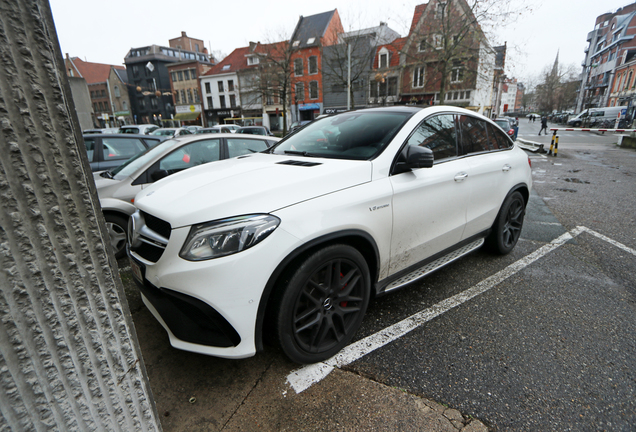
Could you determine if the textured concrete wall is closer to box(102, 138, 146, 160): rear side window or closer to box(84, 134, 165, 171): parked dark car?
box(84, 134, 165, 171): parked dark car

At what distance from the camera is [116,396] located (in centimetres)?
109

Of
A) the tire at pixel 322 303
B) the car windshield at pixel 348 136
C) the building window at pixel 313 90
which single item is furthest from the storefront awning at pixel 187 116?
the tire at pixel 322 303

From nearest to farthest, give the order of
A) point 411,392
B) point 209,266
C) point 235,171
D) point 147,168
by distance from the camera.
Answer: point 209,266 → point 411,392 → point 235,171 → point 147,168

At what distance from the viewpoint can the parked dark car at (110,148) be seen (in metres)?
5.48

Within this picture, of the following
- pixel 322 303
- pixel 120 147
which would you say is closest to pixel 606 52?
pixel 120 147

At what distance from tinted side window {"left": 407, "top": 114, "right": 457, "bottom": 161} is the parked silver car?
3.00 meters

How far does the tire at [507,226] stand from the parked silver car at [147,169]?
3.64 m

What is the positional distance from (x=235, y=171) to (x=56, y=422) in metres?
1.77

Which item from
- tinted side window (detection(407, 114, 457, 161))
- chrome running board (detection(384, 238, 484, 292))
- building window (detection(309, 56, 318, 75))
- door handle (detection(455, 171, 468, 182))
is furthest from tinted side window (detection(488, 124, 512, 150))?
building window (detection(309, 56, 318, 75))

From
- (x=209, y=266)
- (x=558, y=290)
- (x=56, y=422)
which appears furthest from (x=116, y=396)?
(x=558, y=290)

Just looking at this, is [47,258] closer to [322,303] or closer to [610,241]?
[322,303]

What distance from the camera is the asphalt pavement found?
185 cm

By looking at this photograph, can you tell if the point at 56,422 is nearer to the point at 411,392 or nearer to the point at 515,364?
the point at 411,392

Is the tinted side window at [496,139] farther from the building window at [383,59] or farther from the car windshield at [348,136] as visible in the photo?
the building window at [383,59]
